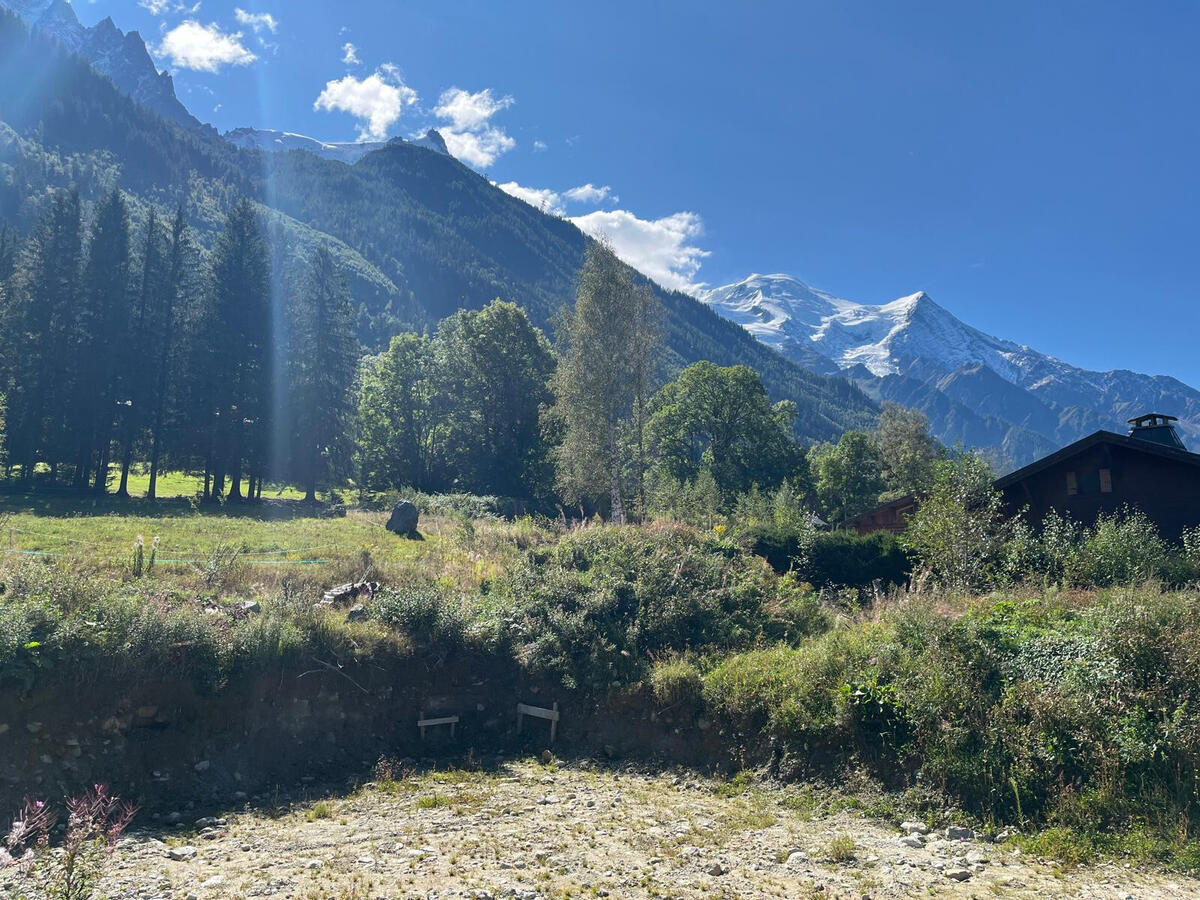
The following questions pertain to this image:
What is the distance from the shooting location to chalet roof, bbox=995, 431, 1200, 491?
22.7 metres

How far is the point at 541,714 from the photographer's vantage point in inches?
564

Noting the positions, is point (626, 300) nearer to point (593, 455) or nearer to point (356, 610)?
point (593, 455)

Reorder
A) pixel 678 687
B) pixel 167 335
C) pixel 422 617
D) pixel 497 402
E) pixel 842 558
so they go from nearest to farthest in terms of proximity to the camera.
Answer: pixel 678 687 < pixel 422 617 < pixel 842 558 < pixel 167 335 < pixel 497 402

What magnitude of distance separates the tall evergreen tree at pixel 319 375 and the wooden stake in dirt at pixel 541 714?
3150 centimetres

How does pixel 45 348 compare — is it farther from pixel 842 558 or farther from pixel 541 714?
pixel 842 558

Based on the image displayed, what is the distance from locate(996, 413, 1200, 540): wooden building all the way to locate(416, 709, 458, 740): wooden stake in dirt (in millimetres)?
19376

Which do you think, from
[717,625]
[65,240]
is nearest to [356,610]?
[717,625]

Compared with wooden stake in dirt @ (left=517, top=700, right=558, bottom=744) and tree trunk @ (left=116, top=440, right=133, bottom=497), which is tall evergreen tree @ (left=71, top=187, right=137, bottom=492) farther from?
wooden stake in dirt @ (left=517, top=700, right=558, bottom=744)

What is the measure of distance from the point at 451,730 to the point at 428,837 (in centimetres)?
476

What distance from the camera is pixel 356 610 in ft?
50.0

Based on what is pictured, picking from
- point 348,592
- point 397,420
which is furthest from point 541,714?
point 397,420

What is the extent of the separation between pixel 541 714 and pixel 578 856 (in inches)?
223

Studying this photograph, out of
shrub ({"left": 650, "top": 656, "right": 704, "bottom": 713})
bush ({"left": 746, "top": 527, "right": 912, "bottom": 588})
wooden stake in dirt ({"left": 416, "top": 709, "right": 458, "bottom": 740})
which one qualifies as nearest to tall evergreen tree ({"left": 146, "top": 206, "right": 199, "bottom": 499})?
wooden stake in dirt ({"left": 416, "top": 709, "right": 458, "bottom": 740})

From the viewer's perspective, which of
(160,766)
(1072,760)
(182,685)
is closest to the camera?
(1072,760)
